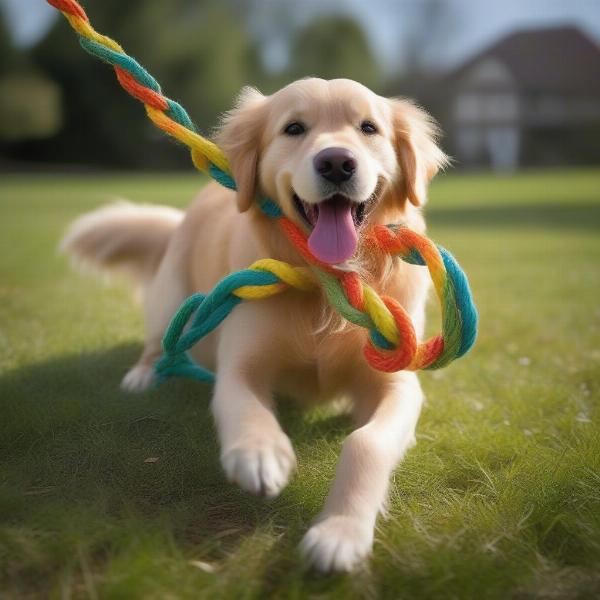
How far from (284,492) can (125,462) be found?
24.1 inches

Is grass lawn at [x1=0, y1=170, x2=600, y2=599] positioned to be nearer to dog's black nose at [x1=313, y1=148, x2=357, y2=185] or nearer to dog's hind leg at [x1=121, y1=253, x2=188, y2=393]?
dog's hind leg at [x1=121, y1=253, x2=188, y2=393]

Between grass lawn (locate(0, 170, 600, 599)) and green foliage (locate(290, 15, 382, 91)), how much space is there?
4936cm

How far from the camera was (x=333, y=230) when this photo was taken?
2.67 metres

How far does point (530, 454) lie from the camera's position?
9.40 ft

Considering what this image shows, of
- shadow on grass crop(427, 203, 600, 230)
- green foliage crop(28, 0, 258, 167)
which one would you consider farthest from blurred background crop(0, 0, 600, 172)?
shadow on grass crop(427, 203, 600, 230)

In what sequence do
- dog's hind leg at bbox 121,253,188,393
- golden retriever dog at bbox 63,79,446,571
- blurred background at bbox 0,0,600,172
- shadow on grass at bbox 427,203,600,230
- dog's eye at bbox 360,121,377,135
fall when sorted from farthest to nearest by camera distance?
blurred background at bbox 0,0,600,172 < shadow on grass at bbox 427,203,600,230 < dog's hind leg at bbox 121,253,188,393 < dog's eye at bbox 360,121,377,135 < golden retriever dog at bbox 63,79,446,571

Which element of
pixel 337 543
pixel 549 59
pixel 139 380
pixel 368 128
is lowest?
pixel 139 380

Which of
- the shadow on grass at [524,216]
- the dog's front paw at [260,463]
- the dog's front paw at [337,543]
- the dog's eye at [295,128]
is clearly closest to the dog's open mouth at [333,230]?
the dog's eye at [295,128]

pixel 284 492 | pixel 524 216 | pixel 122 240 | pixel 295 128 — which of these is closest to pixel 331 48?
pixel 524 216

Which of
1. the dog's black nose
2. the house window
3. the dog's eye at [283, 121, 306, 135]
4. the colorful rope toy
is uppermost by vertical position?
the dog's eye at [283, 121, 306, 135]

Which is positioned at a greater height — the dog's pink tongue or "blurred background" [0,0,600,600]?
the dog's pink tongue

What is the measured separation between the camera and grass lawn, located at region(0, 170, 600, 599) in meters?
1.95

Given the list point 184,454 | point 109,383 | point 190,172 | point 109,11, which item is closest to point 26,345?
point 109,383

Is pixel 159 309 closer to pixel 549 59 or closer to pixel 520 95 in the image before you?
pixel 520 95
